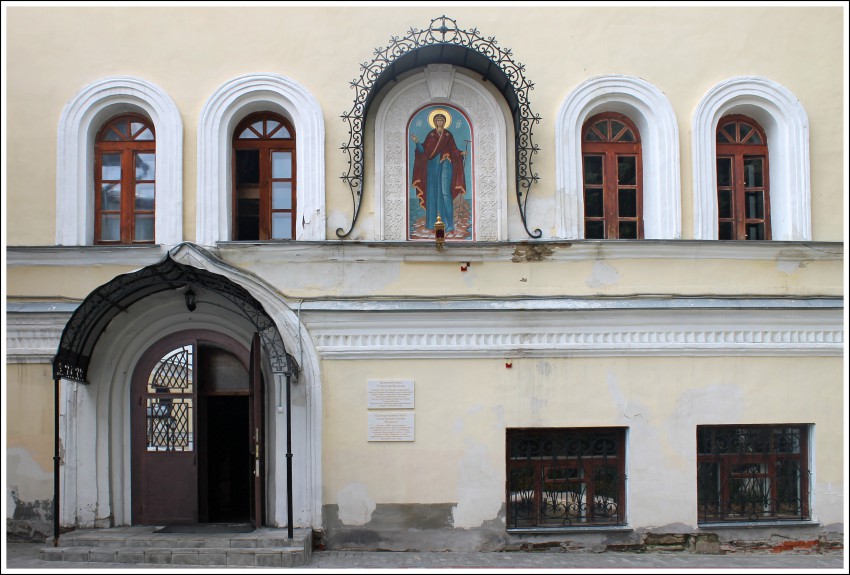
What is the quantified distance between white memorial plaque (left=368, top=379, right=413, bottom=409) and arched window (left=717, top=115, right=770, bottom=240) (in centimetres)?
419

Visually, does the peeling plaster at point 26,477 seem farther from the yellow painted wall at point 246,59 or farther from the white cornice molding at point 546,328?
the yellow painted wall at point 246,59

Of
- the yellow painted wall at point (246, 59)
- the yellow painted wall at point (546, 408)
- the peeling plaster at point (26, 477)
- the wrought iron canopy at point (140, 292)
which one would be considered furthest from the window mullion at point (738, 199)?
the peeling plaster at point (26, 477)

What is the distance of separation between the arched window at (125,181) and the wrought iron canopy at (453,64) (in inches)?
91.9

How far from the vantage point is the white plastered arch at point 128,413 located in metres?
10.6

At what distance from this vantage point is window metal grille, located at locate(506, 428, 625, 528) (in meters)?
10.8

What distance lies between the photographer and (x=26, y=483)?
10641 mm

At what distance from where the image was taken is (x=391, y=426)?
34.8 ft

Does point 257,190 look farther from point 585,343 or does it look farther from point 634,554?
point 634,554

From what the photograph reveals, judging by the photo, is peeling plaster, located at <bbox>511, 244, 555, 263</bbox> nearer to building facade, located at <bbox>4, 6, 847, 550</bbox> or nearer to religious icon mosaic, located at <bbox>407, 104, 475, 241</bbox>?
building facade, located at <bbox>4, 6, 847, 550</bbox>

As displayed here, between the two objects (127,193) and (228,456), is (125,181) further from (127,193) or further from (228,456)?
(228,456)

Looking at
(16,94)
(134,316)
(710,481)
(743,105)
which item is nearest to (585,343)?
(710,481)

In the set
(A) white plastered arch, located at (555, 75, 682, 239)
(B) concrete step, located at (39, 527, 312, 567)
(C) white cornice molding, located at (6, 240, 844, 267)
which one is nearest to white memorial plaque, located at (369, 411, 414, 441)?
(B) concrete step, located at (39, 527, 312, 567)

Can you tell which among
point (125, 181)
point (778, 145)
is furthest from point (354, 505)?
point (778, 145)

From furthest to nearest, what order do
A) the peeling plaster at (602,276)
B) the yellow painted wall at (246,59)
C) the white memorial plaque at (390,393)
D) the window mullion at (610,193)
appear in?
the window mullion at (610,193)
the yellow painted wall at (246,59)
the peeling plaster at (602,276)
the white memorial plaque at (390,393)
